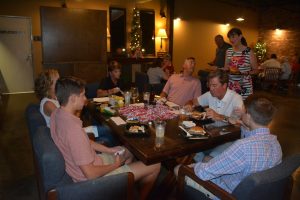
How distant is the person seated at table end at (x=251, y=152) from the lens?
1.49 m

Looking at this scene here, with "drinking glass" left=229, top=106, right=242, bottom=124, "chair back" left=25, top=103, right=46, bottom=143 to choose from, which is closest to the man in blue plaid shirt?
"drinking glass" left=229, top=106, right=242, bottom=124

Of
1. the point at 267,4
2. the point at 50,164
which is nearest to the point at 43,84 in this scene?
the point at 50,164

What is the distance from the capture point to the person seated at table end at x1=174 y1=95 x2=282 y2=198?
1.49 metres

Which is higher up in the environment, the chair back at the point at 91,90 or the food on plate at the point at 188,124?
the chair back at the point at 91,90

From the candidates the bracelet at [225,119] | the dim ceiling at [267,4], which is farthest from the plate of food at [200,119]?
the dim ceiling at [267,4]

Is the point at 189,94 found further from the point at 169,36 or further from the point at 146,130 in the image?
the point at 169,36

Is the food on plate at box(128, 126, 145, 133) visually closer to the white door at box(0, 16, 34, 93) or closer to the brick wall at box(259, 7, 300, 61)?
the white door at box(0, 16, 34, 93)

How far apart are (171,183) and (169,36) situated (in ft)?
22.3

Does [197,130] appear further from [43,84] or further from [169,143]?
[43,84]

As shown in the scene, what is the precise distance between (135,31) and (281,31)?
644 centimetres

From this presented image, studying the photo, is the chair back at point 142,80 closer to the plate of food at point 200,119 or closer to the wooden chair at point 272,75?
the plate of food at point 200,119

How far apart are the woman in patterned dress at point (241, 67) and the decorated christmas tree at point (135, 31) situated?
4.93m

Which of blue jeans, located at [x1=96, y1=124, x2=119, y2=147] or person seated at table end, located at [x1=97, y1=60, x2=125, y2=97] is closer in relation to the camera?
blue jeans, located at [x1=96, y1=124, x2=119, y2=147]

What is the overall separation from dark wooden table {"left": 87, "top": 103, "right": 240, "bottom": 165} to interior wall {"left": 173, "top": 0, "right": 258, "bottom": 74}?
725 cm
